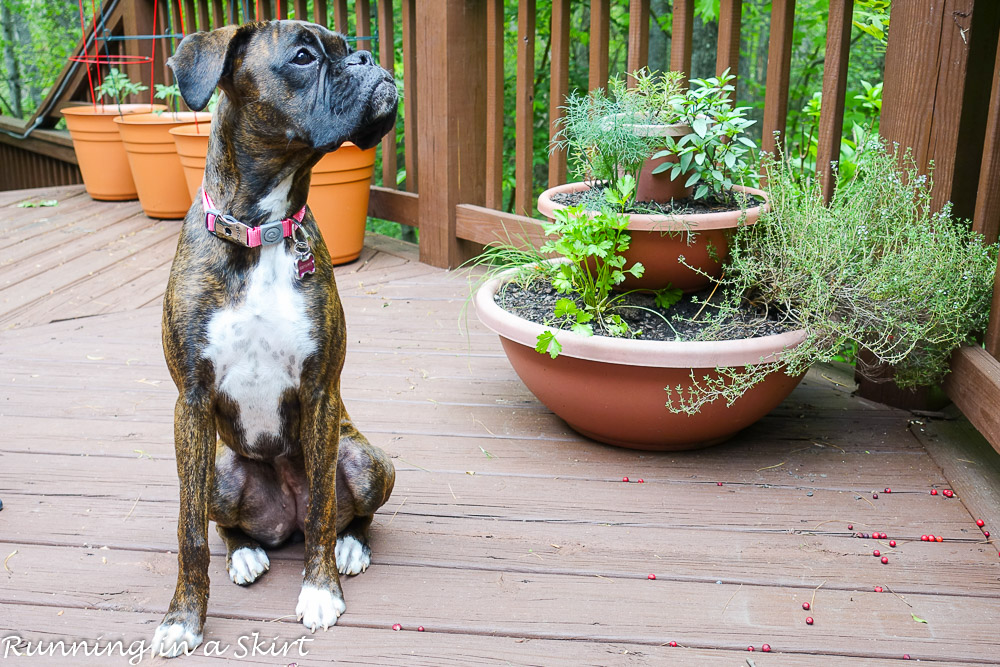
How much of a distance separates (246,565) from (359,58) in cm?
117

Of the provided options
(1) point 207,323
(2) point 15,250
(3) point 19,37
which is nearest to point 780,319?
(1) point 207,323

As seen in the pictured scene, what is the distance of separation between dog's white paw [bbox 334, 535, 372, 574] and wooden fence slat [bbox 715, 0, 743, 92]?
7.43 ft

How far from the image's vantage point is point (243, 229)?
1.79 metres

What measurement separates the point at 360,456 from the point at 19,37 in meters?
14.6

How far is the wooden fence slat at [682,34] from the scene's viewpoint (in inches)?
137

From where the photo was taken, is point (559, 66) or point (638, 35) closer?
point (638, 35)

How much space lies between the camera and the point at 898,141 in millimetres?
2848

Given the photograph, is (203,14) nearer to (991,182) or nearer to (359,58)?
(359,58)

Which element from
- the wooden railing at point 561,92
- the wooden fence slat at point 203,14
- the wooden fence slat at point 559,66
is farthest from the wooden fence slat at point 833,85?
the wooden fence slat at point 203,14

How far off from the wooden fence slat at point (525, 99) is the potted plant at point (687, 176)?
153 cm

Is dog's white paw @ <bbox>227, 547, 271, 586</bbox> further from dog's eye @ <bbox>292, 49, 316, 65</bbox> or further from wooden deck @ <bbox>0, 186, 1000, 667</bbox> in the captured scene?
dog's eye @ <bbox>292, 49, 316, 65</bbox>

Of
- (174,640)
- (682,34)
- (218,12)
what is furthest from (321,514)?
(218,12)

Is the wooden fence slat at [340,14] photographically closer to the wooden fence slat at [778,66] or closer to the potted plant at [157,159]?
the potted plant at [157,159]

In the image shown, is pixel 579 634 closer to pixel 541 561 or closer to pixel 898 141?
pixel 541 561
